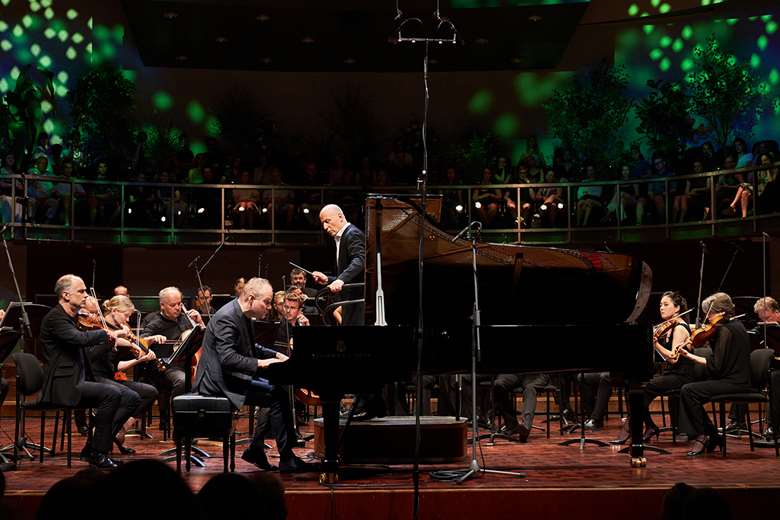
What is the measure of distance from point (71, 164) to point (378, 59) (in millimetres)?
5483

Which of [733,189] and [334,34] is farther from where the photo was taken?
[334,34]

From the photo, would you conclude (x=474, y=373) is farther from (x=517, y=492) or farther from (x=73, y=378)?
(x=73, y=378)

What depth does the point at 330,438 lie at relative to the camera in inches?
217

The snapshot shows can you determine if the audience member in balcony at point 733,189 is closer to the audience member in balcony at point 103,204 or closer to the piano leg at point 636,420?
the piano leg at point 636,420

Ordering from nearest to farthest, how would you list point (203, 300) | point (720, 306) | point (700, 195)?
point (720, 306)
point (203, 300)
point (700, 195)


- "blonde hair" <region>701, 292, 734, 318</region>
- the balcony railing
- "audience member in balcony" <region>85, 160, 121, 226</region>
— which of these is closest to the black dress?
"blonde hair" <region>701, 292, 734, 318</region>

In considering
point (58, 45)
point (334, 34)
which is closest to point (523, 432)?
point (334, 34)

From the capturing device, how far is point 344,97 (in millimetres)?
17109

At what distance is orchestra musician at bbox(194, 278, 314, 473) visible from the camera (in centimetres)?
614

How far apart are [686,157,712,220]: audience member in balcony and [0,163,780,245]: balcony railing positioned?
0.01 metres

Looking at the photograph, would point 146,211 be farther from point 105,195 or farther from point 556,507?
point 556,507

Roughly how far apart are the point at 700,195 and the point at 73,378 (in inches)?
362

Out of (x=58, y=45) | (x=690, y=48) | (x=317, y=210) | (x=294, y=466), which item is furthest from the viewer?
(x=690, y=48)

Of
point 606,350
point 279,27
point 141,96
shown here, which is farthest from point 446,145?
point 606,350
